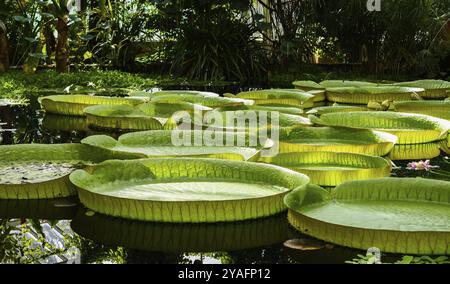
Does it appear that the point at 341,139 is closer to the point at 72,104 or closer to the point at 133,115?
the point at 133,115

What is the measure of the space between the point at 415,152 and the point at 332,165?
0.89 metres

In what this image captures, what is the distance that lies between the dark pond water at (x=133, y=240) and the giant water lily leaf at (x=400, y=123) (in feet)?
5.95

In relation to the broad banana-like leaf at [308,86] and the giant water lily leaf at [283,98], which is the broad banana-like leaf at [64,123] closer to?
the giant water lily leaf at [283,98]

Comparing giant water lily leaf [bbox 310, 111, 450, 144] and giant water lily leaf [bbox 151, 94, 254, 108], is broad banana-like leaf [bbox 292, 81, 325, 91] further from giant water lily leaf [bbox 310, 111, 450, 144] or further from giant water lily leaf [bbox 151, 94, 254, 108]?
giant water lily leaf [bbox 310, 111, 450, 144]

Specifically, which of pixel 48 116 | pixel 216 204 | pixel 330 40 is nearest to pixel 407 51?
pixel 330 40

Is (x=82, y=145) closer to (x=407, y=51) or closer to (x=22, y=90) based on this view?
(x=22, y=90)

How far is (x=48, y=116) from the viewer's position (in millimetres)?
5328

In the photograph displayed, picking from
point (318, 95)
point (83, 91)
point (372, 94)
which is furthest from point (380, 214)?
point (83, 91)

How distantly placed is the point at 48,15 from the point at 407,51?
4.63 metres

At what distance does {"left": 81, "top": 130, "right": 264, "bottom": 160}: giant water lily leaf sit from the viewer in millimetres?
3273

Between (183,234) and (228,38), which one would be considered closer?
(183,234)

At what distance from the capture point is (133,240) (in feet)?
7.46

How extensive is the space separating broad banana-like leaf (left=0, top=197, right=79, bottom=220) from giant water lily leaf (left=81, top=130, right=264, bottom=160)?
1.88 feet

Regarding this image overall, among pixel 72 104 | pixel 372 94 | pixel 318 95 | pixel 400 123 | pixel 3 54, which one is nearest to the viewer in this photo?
pixel 400 123
